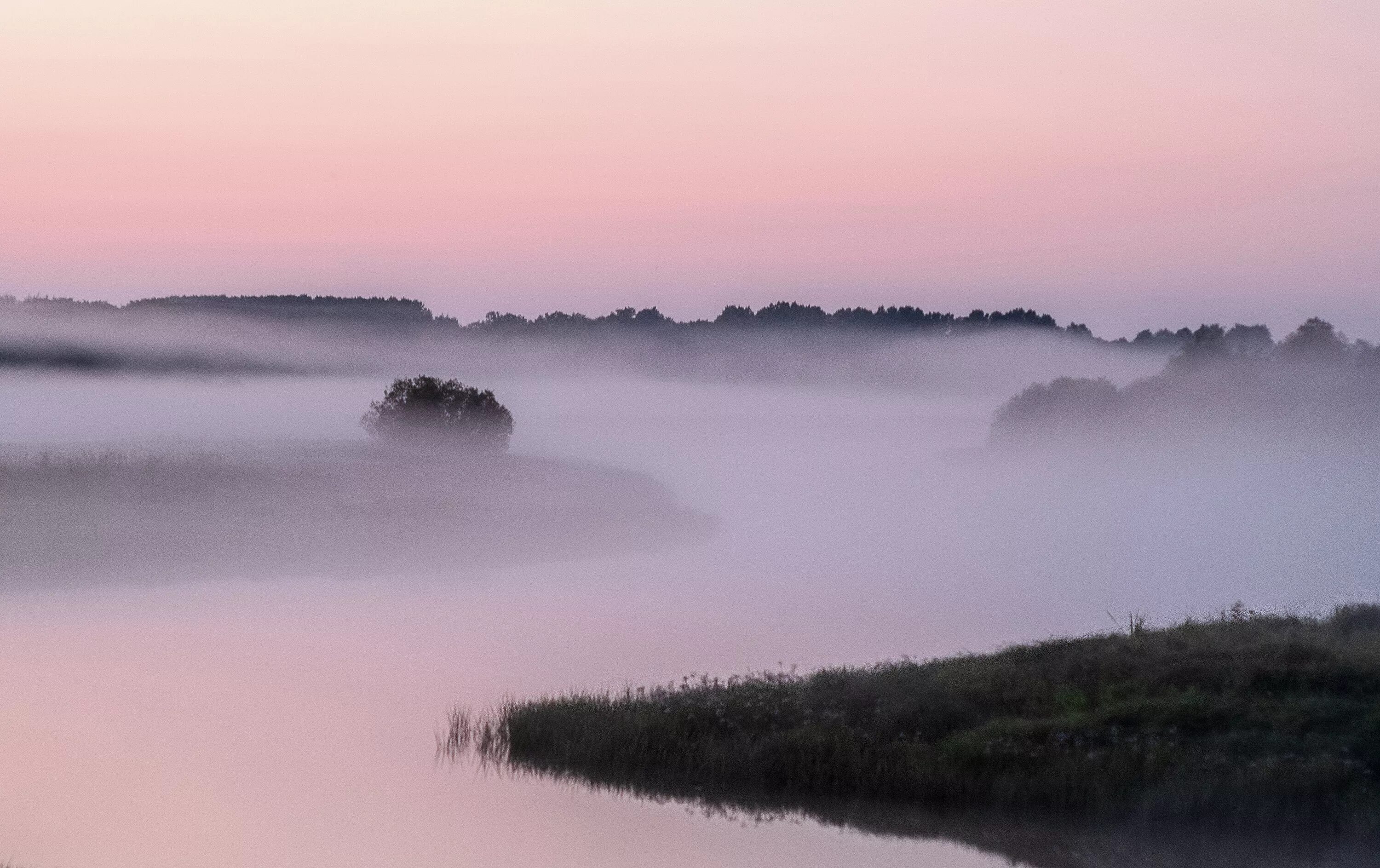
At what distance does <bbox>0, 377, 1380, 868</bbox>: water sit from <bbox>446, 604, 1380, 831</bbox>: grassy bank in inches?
63.9

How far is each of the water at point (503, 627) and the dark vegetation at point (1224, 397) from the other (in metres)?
4.38

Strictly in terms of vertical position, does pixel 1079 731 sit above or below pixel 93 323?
below

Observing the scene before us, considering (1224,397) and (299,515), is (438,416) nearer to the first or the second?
(299,515)

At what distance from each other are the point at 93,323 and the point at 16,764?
146729 mm

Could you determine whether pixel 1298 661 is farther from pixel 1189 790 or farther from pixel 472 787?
pixel 472 787

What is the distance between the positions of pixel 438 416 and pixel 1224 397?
281ft

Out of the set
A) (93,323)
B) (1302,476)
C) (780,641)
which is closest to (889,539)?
(1302,476)

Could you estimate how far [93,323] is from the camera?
160 metres

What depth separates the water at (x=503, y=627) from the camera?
23.2 m

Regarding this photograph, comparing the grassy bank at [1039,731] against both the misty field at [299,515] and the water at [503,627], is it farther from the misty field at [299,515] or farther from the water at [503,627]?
the misty field at [299,515]

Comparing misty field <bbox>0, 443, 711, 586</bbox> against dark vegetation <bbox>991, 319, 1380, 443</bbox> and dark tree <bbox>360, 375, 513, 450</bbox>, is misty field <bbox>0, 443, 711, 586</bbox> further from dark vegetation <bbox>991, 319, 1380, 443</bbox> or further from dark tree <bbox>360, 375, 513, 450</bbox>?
dark vegetation <bbox>991, 319, 1380, 443</bbox>

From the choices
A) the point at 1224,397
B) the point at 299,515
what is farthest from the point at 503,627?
the point at 1224,397

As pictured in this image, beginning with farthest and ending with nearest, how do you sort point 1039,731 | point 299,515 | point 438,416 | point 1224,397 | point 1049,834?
point 1224,397, point 438,416, point 299,515, point 1039,731, point 1049,834

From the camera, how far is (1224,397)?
140875 millimetres
